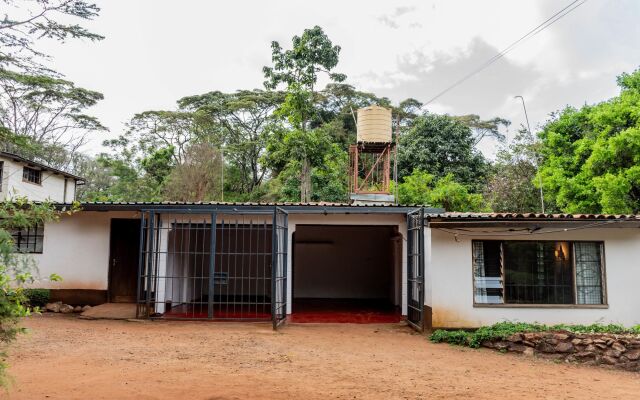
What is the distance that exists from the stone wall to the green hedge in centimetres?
19

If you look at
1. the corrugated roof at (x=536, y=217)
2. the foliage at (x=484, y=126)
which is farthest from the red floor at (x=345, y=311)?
the foliage at (x=484, y=126)

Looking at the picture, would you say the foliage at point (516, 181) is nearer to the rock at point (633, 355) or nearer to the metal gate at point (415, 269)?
the metal gate at point (415, 269)

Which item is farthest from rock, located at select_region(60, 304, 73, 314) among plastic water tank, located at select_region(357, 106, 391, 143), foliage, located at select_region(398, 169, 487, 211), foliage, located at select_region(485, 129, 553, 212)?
foliage, located at select_region(485, 129, 553, 212)

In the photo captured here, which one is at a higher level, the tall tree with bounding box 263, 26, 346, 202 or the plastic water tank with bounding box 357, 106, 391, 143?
the tall tree with bounding box 263, 26, 346, 202

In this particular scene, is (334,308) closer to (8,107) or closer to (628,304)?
(628,304)

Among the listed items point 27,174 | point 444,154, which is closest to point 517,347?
point 27,174

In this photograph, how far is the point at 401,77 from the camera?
32875mm

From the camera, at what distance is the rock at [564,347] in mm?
7293

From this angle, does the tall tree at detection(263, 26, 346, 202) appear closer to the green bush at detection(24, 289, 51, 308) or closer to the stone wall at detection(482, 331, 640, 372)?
the green bush at detection(24, 289, 51, 308)

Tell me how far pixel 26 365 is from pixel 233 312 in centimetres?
568

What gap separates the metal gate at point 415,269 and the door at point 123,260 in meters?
6.32

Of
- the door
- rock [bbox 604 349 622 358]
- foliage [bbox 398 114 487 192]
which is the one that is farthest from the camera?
foliage [bbox 398 114 487 192]

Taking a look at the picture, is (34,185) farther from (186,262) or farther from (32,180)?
(186,262)

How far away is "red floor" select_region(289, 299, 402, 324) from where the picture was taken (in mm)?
10644
